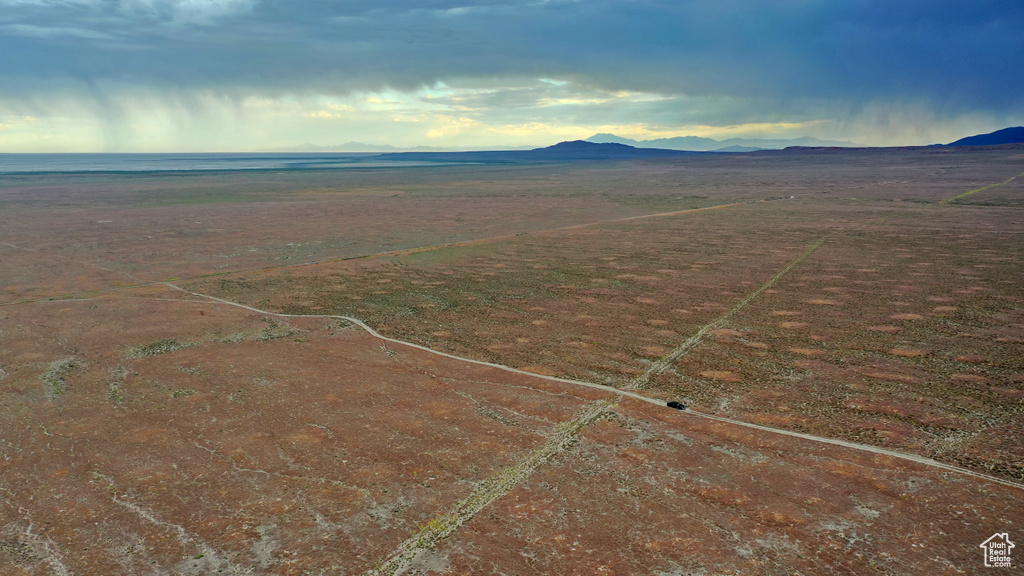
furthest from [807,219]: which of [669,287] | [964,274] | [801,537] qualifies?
[801,537]

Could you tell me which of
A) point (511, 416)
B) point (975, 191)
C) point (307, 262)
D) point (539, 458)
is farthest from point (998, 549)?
point (975, 191)

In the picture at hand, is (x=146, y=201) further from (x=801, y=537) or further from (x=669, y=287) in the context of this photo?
(x=801, y=537)

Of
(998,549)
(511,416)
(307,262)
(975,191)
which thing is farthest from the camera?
(975,191)

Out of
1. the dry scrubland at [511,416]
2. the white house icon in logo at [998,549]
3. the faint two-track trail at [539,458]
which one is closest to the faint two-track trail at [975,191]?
the dry scrubland at [511,416]

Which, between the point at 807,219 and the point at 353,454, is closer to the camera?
the point at 353,454

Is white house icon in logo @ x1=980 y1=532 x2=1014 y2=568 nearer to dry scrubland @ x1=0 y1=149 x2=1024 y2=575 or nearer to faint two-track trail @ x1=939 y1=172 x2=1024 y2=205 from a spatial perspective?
dry scrubland @ x1=0 y1=149 x2=1024 y2=575

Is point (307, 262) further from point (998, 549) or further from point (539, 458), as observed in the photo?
point (998, 549)
